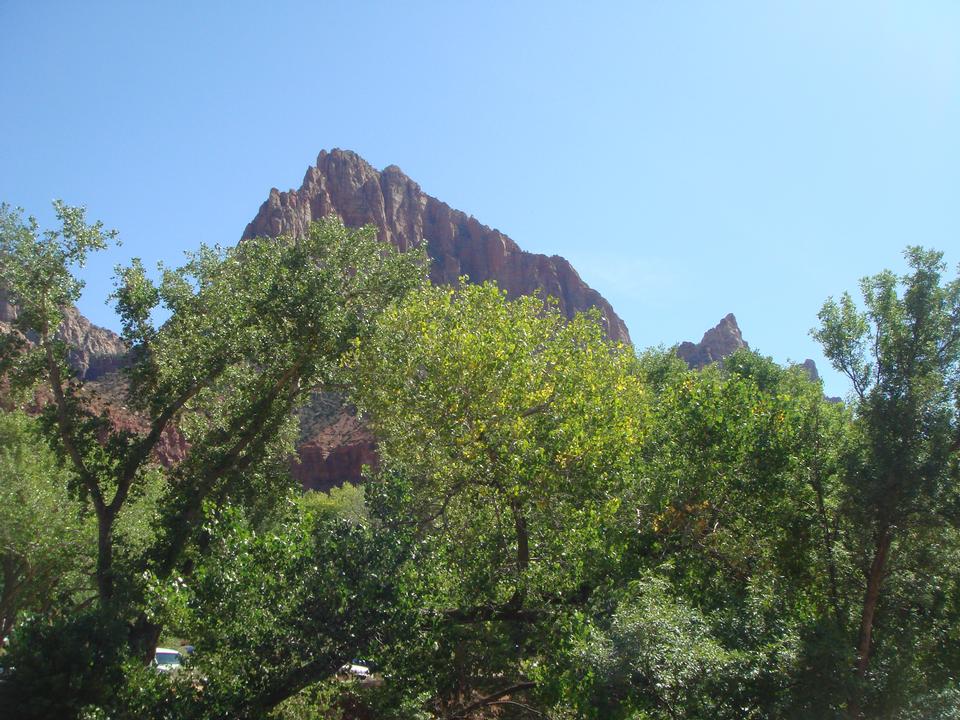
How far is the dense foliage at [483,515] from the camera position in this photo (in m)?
9.97

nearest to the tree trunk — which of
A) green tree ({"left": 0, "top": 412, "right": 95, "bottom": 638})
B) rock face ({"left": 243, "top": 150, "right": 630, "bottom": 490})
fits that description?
green tree ({"left": 0, "top": 412, "right": 95, "bottom": 638})

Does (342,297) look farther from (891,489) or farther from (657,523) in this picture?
(891,489)

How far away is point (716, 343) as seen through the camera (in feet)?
458

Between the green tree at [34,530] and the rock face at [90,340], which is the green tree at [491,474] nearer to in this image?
the green tree at [34,530]

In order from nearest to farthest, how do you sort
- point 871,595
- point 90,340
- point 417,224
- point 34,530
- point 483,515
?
point 871,595 → point 483,515 → point 34,530 → point 90,340 → point 417,224

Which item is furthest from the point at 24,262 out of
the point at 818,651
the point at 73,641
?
the point at 818,651

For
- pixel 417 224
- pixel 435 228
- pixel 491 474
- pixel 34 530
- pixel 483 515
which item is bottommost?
pixel 34 530

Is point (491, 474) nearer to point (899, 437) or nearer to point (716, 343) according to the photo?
point (899, 437)

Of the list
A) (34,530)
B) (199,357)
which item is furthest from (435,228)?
(199,357)

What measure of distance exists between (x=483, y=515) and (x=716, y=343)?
13448 centimetres

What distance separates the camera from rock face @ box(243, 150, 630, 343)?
138 meters

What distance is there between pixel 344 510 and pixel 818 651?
42.7m

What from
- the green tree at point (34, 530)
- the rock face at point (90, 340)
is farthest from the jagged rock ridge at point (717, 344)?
the green tree at point (34, 530)

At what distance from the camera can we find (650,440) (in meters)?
13.4
